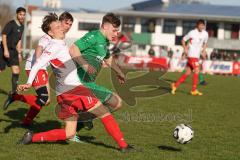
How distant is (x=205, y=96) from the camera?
57.0 ft

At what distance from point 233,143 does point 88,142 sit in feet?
7.70

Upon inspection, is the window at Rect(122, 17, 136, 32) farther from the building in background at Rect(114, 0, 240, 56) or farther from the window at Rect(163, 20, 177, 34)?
the window at Rect(163, 20, 177, 34)

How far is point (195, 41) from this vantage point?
691 inches

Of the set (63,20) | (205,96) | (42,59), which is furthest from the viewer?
(205,96)

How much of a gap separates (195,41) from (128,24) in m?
49.2

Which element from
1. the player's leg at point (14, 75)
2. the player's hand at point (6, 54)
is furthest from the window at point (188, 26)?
the player's hand at point (6, 54)

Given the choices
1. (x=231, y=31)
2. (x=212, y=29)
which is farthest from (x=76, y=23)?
(x=231, y=31)

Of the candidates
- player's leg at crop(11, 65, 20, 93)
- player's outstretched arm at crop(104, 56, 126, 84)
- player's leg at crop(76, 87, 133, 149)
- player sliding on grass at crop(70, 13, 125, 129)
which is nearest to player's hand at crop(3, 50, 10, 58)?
player's leg at crop(11, 65, 20, 93)

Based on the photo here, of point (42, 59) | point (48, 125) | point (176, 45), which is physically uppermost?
point (42, 59)

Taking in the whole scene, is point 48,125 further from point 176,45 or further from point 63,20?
point 176,45

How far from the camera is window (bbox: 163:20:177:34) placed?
64938mm

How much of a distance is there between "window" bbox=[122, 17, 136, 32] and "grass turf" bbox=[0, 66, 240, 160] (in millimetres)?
52158

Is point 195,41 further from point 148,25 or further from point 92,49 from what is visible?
point 148,25

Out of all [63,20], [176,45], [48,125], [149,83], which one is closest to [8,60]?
[48,125]
